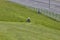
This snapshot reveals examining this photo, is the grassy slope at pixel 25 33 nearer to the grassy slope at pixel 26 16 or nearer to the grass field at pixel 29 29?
the grass field at pixel 29 29

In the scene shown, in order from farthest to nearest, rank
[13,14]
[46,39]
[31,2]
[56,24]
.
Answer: [31,2] → [13,14] → [56,24] → [46,39]

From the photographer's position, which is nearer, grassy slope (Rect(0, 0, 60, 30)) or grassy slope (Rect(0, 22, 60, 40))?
grassy slope (Rect(0, 22, 60, 40))

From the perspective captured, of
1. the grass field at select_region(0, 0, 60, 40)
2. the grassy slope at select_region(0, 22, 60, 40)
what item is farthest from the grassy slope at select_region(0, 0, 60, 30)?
the grassy slope at select_region(0, 22, 60, 40)

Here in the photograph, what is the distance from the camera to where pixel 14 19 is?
248cm

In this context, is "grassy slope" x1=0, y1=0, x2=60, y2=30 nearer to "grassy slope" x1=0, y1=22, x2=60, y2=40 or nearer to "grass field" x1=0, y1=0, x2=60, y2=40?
"grass field" x1=0, y1=0, x2=60, y2=40

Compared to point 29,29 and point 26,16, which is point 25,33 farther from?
point 26,16

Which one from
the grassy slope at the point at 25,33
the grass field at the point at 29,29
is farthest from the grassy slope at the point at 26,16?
the grassy slope at the point at 25,33

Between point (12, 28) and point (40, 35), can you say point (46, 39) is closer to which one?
point (40, 35)

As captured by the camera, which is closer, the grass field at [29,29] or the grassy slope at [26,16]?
the grass field at [29,29]

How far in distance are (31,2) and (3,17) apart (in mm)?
899

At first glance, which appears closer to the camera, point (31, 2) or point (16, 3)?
point (31, 2)

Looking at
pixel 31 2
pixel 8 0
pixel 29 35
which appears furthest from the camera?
pixel 8 0

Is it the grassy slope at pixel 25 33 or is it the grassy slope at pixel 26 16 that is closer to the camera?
the grassy slope at pixel 25 33

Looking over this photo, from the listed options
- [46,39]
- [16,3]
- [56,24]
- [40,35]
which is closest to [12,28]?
[40,35]
